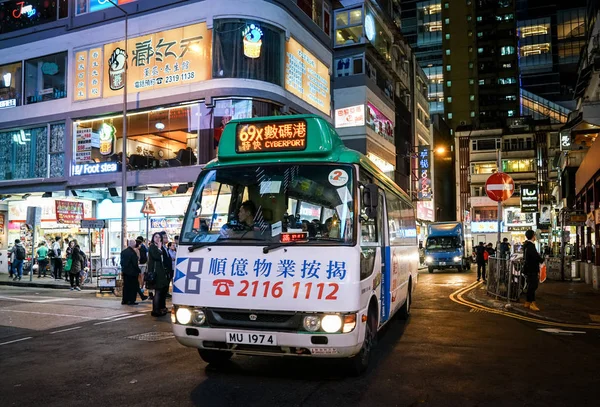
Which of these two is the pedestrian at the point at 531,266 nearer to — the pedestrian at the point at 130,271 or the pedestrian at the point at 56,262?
the pedestrian at the point at 130,271

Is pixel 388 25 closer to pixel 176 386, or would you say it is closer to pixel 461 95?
pixel 176 386

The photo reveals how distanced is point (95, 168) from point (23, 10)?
1109 centimetres

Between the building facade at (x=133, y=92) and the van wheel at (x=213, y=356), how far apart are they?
50.7 ft

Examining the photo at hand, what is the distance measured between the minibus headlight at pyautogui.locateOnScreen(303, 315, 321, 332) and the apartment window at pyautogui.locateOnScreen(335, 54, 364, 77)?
104 feet

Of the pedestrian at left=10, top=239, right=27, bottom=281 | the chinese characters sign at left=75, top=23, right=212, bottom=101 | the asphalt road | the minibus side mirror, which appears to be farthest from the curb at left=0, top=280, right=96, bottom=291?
the minibus side mirror

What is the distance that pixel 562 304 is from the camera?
46.6ft

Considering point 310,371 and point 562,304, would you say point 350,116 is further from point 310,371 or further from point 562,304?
point 310,371

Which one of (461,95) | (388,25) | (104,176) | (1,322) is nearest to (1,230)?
(104,176)

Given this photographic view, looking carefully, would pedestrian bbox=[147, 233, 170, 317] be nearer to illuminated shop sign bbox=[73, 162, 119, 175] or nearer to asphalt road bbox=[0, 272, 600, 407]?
asphalt road bbox=[0, 272, 600, 407]

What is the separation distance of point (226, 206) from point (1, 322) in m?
8.15

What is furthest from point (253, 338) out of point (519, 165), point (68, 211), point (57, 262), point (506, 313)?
point (519, 165)

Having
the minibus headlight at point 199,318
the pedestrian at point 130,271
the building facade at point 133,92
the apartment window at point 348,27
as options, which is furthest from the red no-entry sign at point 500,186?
the apartment window at point 348,27

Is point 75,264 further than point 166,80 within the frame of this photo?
No

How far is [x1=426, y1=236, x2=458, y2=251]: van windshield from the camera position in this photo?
32.9 m
